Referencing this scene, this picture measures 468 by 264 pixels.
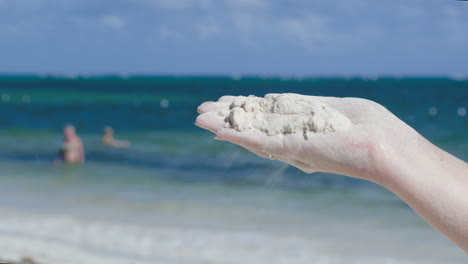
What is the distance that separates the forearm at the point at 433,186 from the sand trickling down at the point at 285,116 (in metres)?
0.21

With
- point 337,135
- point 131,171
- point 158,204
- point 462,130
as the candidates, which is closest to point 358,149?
point 337,135

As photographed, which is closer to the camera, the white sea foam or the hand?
the hand

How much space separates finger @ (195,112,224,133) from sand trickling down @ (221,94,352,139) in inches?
0.9

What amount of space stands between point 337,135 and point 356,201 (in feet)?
21.5

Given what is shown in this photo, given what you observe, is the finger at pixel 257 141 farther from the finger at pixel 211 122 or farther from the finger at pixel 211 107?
the finger at pixel 211 107

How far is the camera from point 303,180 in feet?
30.8

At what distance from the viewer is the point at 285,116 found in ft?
6.33

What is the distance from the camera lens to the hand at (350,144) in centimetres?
172

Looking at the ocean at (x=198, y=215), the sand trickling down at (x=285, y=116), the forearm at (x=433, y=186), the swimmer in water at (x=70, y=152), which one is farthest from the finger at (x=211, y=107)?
the swimmer in water at (x=70, y=152)

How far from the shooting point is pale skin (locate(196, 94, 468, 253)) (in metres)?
1.71

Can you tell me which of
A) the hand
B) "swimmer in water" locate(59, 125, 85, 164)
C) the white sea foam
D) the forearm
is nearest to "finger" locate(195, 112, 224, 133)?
the hand

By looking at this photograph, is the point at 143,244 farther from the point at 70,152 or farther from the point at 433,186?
the point at 70,152

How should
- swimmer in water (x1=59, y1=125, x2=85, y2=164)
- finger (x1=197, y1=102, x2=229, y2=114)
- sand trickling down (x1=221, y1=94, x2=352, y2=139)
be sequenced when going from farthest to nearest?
1. swimmer in water (x1=59, y1=125, x2=85, y2=164)
2. finger (x1=197, y1=102, x2=229, y2=114)
3. sand trickling down (x1=221, y1=94, x2=352, y2=139)

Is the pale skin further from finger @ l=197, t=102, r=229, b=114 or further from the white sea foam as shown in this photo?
the white sea foam
